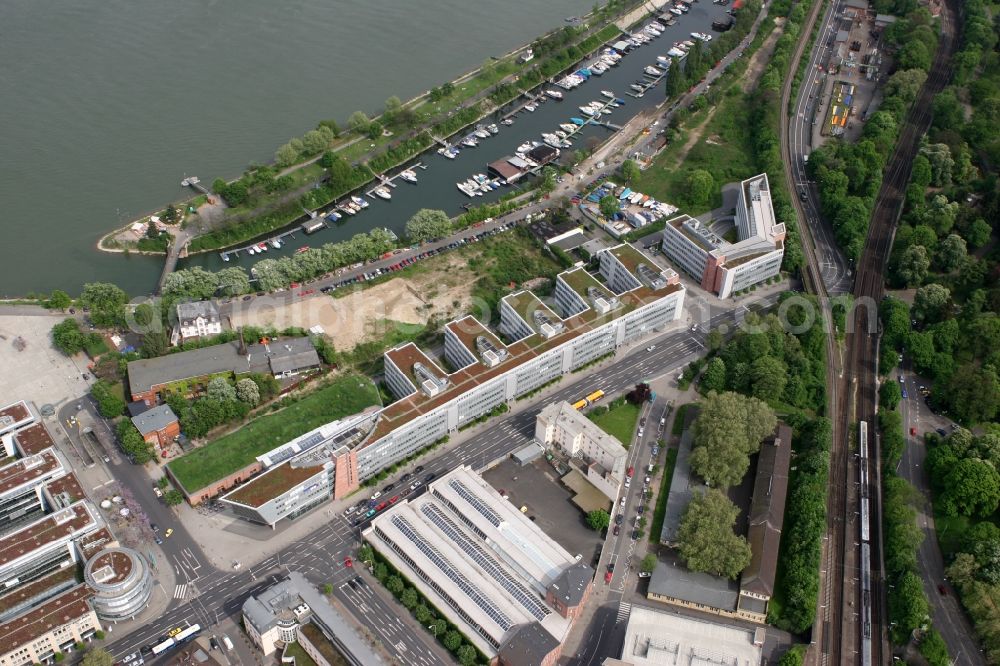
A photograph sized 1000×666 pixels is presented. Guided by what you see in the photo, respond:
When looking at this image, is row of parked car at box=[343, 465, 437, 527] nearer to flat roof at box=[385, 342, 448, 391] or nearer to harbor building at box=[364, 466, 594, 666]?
harbor building at box=[364, 466, 594, 666]

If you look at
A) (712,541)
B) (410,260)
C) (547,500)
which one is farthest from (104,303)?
(712,541)

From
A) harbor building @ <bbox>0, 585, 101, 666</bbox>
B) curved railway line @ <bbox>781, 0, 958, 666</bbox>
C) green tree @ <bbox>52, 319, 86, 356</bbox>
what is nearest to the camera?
harbor building @ <bbox>0, 585, 101, 666</bbox>

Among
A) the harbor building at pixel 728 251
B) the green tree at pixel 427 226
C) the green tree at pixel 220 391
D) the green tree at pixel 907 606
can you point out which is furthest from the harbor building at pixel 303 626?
the harbor building at pixel 728 251

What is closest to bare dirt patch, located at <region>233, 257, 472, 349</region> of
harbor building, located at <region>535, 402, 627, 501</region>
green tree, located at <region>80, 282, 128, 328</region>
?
green tree, located at <region>80, 282, 128, 328</region>

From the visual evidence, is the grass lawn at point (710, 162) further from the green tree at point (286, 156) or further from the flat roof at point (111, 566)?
the flat roof at point (111, 566)

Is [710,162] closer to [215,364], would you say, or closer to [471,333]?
[471,333]
